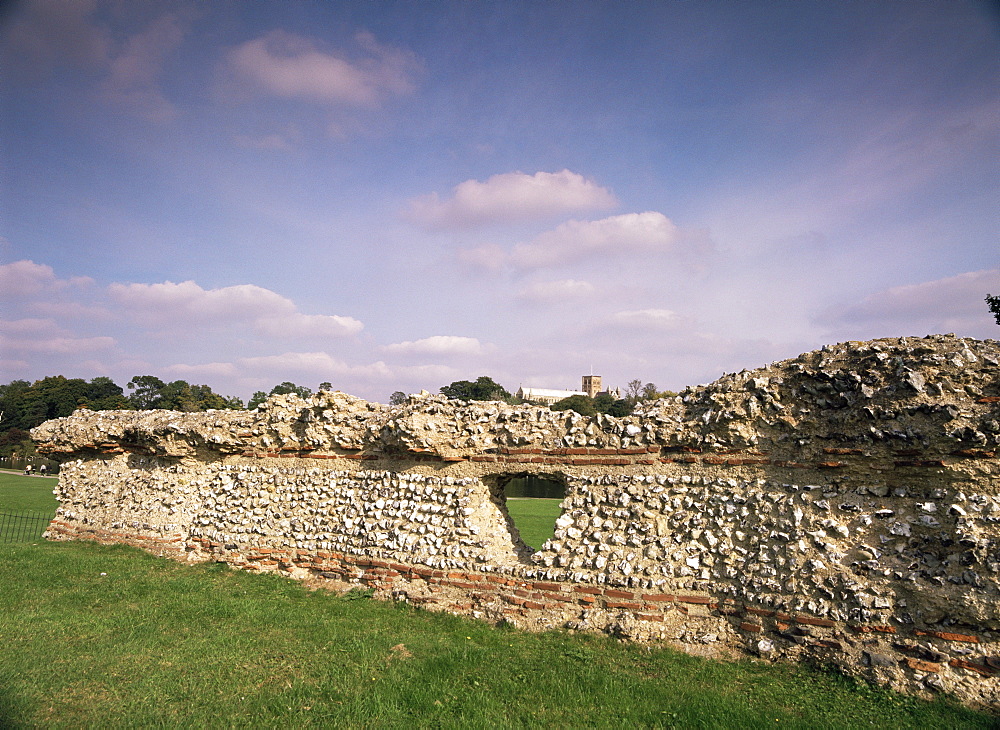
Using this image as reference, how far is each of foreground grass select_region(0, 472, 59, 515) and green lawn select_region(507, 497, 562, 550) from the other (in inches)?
597

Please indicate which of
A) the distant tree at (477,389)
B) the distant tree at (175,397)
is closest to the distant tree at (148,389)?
the distant tree at (175,397)

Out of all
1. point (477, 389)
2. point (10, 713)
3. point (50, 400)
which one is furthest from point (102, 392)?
point (10, 713)

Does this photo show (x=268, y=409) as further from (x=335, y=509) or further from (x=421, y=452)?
(x=421, y=452)

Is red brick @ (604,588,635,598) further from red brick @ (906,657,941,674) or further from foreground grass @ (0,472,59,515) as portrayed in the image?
foreground grass @ (0,472,59,515)

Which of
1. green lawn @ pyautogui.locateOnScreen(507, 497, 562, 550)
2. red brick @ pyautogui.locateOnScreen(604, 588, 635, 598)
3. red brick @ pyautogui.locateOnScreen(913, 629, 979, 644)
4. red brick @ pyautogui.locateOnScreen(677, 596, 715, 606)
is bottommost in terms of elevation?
green lawn @ pyautogui.locateOnScreen(507, 497, 562, 550)

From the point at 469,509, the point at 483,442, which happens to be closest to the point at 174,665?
the point at 469,509

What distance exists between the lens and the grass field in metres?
4.53

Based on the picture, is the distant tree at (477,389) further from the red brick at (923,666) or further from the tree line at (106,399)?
the red brick at (923,666)

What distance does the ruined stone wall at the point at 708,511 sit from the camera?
5.37 metres

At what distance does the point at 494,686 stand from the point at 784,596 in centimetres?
319

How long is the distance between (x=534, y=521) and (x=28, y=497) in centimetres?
2099

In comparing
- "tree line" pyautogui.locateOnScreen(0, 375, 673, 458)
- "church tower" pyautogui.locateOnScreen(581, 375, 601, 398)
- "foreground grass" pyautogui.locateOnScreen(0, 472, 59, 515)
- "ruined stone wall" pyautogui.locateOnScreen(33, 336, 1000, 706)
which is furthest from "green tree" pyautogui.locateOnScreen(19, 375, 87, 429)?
"church tower" pyautogui.locateOnScreen(581, 375, 601, 398)

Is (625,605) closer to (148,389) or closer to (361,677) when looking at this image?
(361,677)

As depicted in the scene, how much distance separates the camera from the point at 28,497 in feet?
73.6
